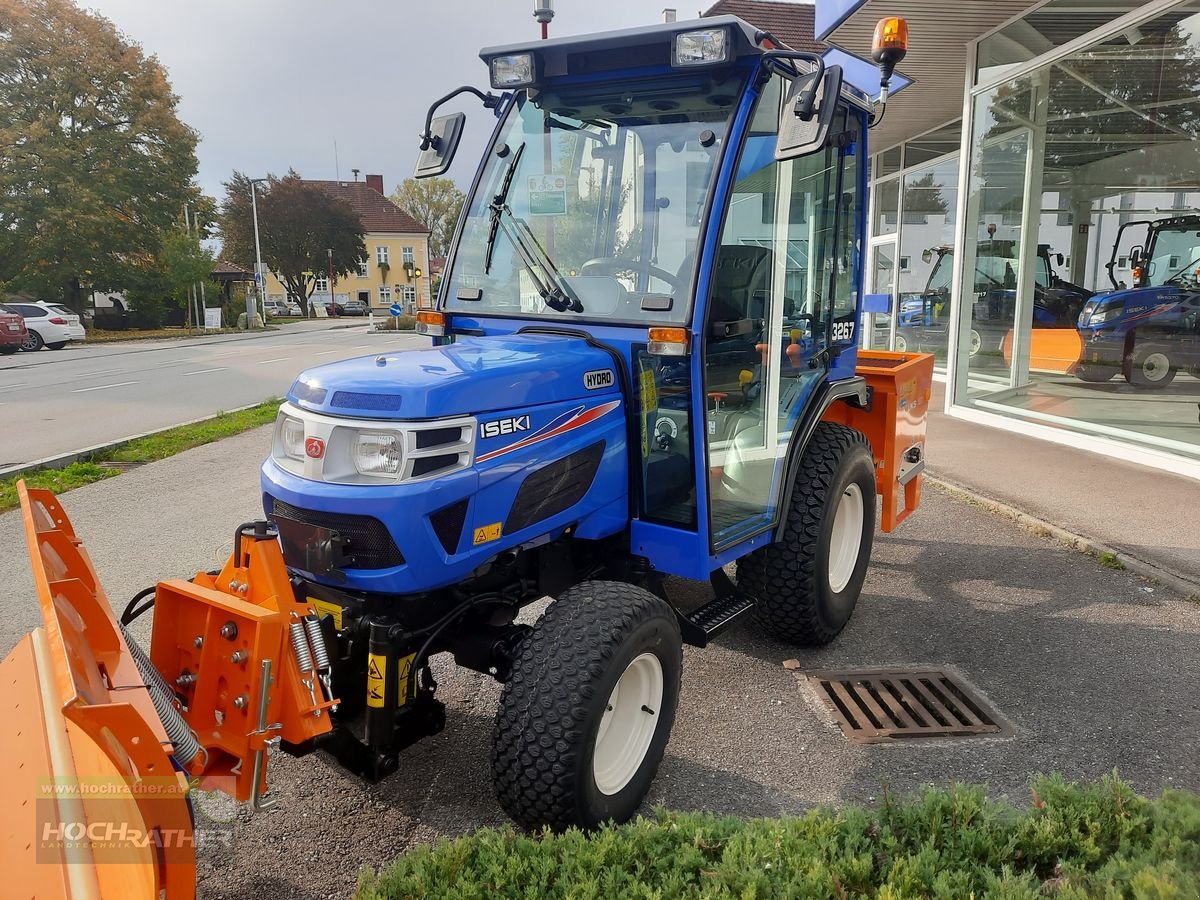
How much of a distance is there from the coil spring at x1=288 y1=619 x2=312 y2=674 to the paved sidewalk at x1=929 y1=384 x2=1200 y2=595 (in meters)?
4.56

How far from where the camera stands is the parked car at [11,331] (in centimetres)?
2259

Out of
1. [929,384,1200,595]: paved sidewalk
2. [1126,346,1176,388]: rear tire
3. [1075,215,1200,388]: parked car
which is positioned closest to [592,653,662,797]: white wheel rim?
[929,384,1200,595]: paved sidewalk

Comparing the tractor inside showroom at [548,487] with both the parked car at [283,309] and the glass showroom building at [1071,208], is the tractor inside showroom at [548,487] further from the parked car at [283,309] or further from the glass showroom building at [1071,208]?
the parked car at [283,309]

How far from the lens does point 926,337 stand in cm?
1302

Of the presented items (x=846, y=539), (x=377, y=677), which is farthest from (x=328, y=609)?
(x=846, y=539)

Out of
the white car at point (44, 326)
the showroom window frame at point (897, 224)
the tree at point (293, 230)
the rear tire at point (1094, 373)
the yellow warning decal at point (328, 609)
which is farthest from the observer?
the tree at point (293, 230)

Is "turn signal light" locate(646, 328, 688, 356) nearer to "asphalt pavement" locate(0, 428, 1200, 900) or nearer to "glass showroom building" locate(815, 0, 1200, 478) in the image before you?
"asphalt pavement" locate(0, 428, 1200, 900)

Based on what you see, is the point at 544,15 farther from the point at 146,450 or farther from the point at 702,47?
the point at 146,450

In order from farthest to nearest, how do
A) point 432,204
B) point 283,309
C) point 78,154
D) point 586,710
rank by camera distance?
point 432,204 → point 283,309 → point 78,154 → point 586,710

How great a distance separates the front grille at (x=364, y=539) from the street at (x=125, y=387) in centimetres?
683

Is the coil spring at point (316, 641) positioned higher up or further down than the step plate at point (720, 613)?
higher up

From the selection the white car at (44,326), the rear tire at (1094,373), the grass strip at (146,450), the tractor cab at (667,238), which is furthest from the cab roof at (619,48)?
the white car at (44,326)

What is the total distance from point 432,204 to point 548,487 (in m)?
73.2

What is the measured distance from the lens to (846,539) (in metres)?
4.26
